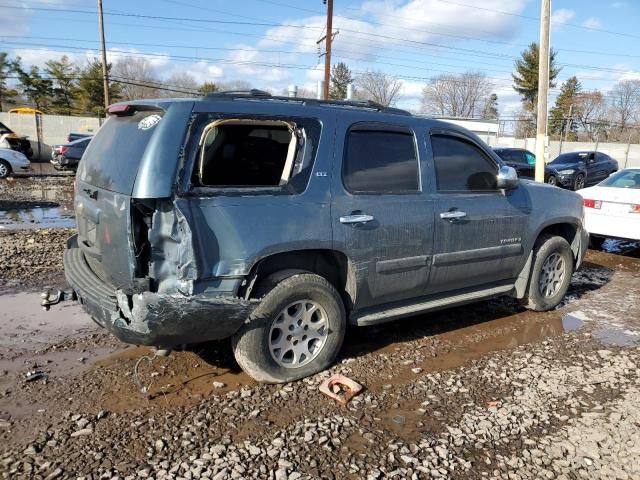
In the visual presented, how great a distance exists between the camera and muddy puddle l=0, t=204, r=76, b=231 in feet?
32.5

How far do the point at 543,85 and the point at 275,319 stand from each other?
1417cm

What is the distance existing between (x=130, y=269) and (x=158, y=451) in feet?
3.56

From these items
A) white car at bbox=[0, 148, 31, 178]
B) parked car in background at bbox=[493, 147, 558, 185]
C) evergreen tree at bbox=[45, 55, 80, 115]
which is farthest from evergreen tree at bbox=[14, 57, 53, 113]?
parked car in background at bbox=[493, 147, 558, 185]

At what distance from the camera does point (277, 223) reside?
3.46m

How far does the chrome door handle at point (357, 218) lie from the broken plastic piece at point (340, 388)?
1.17 m

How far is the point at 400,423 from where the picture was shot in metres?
3.30

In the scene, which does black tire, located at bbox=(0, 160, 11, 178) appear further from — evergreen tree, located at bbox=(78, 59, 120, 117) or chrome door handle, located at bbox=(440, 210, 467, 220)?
evergreen tree, located at bbox=(78, 59, 120, 117)

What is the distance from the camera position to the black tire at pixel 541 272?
17.7 feet

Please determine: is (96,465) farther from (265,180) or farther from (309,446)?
(265,180)

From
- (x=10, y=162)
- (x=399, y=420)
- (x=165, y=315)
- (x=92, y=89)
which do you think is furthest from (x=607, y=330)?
(x=92, y=89)

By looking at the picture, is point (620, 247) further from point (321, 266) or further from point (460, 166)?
point (321, 266)

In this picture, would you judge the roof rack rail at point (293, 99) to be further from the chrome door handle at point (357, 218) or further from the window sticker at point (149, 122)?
the chrome door handle at point (357, 218)

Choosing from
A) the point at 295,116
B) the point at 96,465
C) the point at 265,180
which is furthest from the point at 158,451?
the point at 295,116

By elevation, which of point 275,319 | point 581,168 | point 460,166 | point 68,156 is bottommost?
point 275,319
